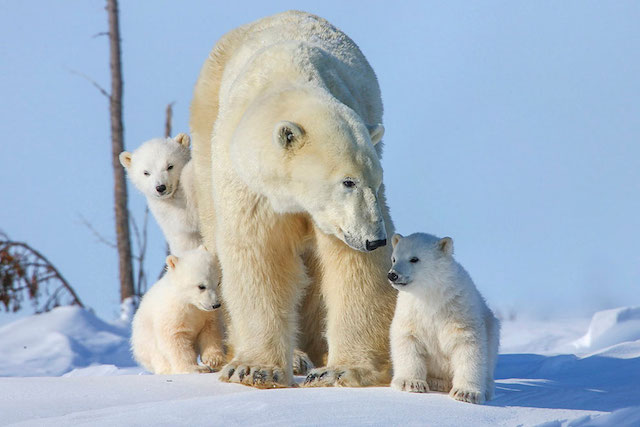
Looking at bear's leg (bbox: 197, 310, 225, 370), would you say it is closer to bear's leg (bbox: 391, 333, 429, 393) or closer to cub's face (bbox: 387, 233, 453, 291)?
bear's leg (bbox: 391, 333, 429, 393)

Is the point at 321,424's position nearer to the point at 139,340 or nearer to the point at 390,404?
the point at 390,404

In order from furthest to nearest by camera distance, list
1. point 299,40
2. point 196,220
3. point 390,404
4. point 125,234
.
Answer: point 125,234 < point 196,220 < point 299,40 < point 390,404

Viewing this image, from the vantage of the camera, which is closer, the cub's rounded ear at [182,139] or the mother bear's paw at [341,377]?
the mother bear's paw at [341,377]

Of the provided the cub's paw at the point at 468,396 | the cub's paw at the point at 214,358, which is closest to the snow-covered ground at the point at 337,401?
the cub's paw at the point at 468,396

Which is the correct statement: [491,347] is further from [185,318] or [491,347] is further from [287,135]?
[185,318]

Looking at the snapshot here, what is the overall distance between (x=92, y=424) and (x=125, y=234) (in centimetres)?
804

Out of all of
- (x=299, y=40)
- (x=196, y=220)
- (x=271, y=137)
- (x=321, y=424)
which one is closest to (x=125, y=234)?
(x=196, y=220)

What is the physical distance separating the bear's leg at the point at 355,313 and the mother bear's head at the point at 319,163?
532 mm

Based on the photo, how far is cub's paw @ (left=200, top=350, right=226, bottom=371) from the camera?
6039 mm

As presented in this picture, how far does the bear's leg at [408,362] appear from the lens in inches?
175

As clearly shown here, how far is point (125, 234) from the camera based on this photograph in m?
11.8

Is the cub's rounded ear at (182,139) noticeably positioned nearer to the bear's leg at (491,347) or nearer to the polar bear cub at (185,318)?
the polar bear cub at (185,318)

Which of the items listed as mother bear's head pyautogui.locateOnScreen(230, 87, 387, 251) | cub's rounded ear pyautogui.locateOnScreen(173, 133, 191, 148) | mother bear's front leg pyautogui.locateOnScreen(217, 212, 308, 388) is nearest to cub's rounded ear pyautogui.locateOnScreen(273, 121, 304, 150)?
mother bear's head pyautogui.locateOnScreen(230, 87, 387, 251)

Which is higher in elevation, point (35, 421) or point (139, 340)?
point (139, 340)
